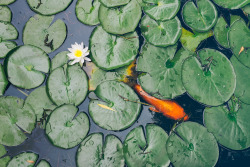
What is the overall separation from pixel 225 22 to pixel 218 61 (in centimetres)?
52

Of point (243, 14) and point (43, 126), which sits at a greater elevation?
point (243, 14)

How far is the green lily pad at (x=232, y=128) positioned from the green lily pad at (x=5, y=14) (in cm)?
267

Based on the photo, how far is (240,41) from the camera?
248 cm

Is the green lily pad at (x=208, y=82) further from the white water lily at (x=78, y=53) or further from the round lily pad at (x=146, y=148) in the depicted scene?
the white water lily at (x=78, y=53)

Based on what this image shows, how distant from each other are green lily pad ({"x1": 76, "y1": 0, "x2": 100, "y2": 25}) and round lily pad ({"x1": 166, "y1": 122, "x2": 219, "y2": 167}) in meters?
1.59

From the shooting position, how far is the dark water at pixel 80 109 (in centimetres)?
241

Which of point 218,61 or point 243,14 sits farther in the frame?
point 243,14

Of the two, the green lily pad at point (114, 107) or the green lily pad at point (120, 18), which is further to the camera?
the green lily pad at point (120, 18)

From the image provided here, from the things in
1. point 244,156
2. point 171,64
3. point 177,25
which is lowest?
point 244,156

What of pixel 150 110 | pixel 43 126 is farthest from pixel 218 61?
pixel 43 126

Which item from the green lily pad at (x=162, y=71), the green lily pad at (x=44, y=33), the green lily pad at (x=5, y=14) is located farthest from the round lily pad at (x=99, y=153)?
the green lily pad at (x=5, y=14)

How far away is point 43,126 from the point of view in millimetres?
2422

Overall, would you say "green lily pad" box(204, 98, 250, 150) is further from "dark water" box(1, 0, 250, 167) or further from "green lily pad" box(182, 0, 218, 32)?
"green lily pad" box(182, 0, 218, 32)

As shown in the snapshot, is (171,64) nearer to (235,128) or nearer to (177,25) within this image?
(177,25)
